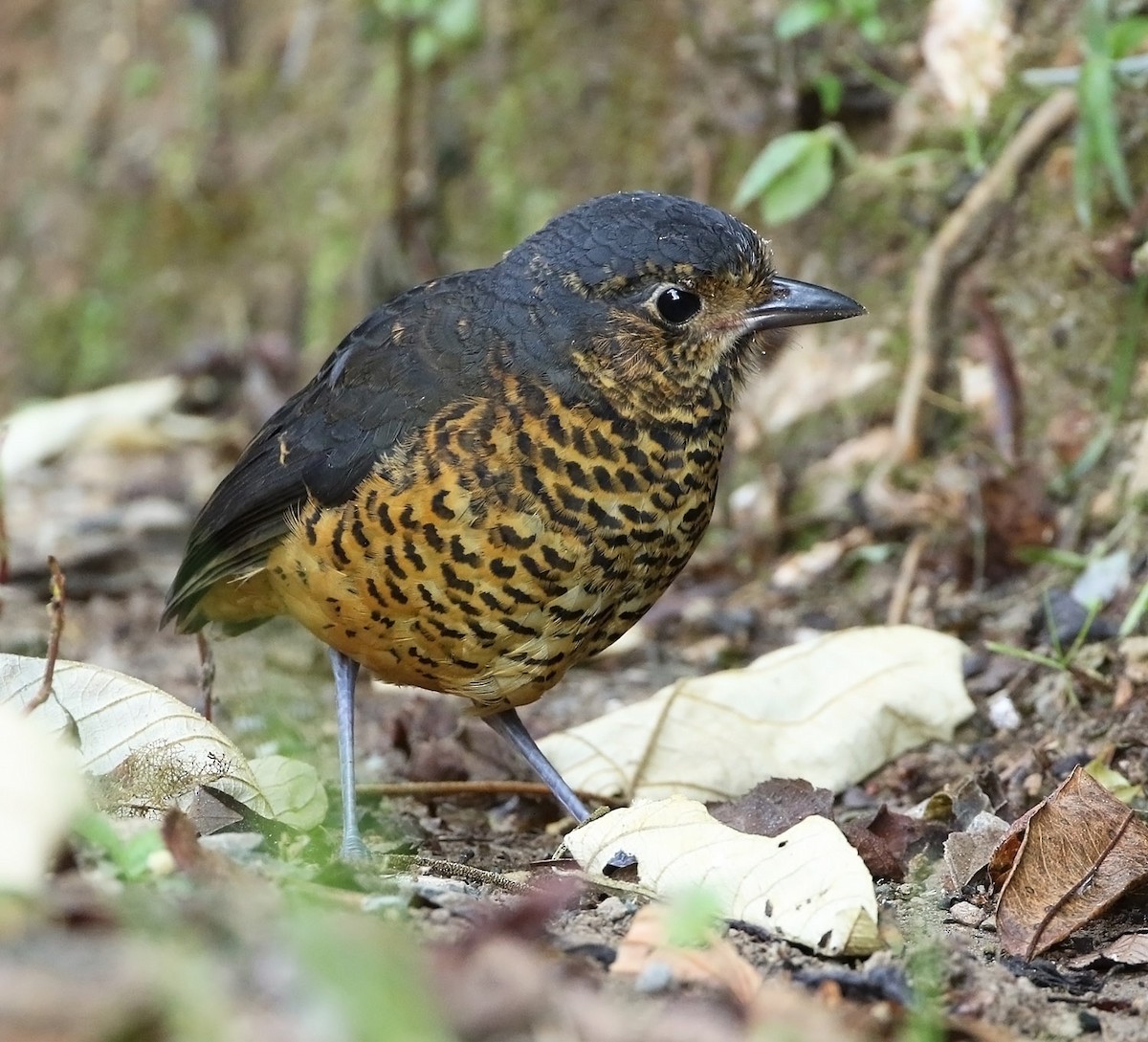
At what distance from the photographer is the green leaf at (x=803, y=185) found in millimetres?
5188

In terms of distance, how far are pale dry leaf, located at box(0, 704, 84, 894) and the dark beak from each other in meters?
2.12

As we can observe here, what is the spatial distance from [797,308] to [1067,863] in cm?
138

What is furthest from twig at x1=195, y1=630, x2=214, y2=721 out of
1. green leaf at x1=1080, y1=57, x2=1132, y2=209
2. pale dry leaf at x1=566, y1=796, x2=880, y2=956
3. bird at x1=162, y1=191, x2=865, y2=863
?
green leaf at x1=1080, y1=57, x2=1132, y2=209

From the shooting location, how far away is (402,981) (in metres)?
1.64

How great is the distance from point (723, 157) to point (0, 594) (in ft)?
10.5

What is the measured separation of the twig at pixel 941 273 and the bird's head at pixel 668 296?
6.03 ft

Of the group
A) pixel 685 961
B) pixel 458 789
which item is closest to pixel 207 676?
pixel 458 789

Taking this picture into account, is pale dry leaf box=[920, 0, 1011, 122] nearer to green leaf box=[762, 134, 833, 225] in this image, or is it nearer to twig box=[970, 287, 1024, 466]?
green leaf box=[762, 134, 833, 225]

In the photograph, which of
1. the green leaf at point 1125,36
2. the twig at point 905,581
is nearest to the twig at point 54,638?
the twig at point 905,581

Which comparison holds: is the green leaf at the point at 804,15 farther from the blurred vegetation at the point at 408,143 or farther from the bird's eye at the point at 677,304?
the bird's eye at the point at 677,304

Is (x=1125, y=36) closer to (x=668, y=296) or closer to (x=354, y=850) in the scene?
(x=668, y=296)

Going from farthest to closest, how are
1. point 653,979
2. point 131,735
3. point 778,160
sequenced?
point 778,160, point 131,735, point 653,979

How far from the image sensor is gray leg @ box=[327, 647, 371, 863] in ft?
11.2

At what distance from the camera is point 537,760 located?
Result: 3920mm
